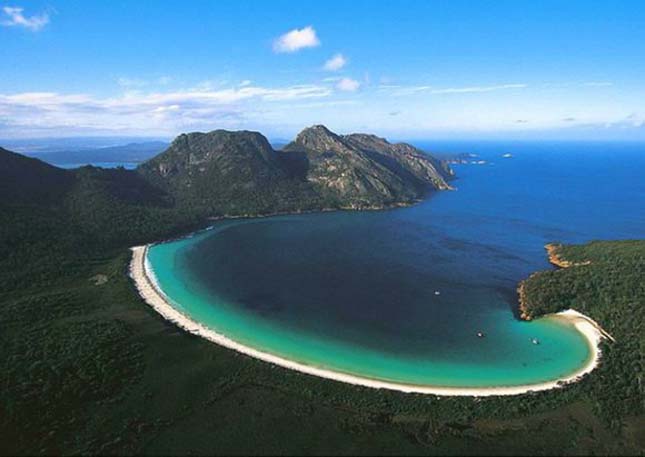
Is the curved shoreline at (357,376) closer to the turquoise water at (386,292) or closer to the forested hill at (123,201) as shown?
the turquoise water at (386,292)

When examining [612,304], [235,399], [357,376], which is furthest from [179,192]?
[612,304]

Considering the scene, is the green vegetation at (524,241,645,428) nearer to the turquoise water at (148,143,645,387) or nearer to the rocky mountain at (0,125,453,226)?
the turquoise water at (148,143,645,387)

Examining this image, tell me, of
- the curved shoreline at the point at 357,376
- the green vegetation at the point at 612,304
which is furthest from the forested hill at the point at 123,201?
the green vegetation at the point at 612,304

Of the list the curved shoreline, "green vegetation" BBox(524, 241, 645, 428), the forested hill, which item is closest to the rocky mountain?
the forested hill

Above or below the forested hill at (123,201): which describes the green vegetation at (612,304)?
below

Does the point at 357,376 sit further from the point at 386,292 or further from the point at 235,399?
the point at 386,292

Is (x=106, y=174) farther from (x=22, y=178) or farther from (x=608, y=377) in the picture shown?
(x=608, y=377)

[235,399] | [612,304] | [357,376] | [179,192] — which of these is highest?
[179,192]
